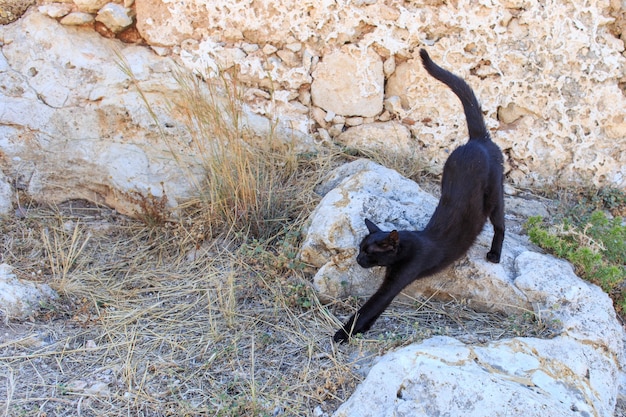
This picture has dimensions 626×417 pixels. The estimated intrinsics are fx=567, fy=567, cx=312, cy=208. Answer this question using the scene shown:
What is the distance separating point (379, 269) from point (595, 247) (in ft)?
4.11

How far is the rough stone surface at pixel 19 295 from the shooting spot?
3.00 m

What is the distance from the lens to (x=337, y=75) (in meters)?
4.30

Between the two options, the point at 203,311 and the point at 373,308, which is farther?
the point at 203,311

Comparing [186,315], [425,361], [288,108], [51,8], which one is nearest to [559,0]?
[288,108]

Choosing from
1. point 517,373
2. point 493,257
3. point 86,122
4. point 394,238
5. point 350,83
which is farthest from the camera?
point 350,83

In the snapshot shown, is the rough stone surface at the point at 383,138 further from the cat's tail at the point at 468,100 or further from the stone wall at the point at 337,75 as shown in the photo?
the cat's tail at the point at 468,100

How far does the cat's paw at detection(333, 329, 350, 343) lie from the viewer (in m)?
2.81

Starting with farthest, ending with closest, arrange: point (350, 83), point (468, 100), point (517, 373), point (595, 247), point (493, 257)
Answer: point (350, 83) → point (468, 100) → point (595, 247) → point (493, 257) → point (517, 373)

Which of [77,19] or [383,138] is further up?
[77,19]

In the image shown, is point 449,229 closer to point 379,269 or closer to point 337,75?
point 379,269

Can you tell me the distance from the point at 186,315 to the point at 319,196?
125cm

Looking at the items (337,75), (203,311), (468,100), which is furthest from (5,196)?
(468,100)

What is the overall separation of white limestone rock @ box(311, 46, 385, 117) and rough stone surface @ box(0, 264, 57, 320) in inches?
92.3

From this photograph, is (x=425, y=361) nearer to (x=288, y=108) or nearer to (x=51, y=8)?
(x=288, y=108)
